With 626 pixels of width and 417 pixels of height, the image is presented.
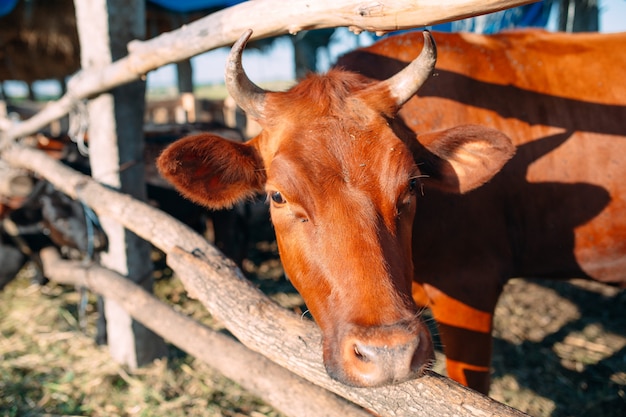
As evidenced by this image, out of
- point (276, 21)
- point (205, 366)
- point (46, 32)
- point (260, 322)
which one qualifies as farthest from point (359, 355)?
point (46, 32)

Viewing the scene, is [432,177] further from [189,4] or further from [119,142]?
[189,4]

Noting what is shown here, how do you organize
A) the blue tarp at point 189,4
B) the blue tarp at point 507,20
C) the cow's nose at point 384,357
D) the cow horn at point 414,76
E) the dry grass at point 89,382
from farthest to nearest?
the blue tarp at point 189,4, the blue tarp at point 507,20, the dry grass at point 89,382, the cow horn at point 414,76, the cow's nose at point 384,357

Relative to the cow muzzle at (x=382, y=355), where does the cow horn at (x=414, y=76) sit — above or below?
above

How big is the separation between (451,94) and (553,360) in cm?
260

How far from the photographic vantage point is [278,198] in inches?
75.4

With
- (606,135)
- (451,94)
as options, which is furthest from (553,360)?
(451,94)

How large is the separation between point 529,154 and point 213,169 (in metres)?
1.77

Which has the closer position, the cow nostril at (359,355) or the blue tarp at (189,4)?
the cow nostril at (359,355)

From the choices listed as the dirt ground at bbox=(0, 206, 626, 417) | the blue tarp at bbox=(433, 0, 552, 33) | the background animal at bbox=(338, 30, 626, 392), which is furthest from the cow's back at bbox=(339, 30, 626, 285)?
the blue tarp at bbox=(433, 0, 552, 33)

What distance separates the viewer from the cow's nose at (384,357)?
1.38 meters

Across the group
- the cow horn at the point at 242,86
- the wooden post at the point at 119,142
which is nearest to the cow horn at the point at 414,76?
the cow horn at the point at 242,86

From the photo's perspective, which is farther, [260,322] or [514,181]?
[514,181]

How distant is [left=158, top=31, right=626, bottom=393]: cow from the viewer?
1.66 meters

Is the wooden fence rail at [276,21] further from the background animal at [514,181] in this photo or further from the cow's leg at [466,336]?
the cow's leg at [466,336]
